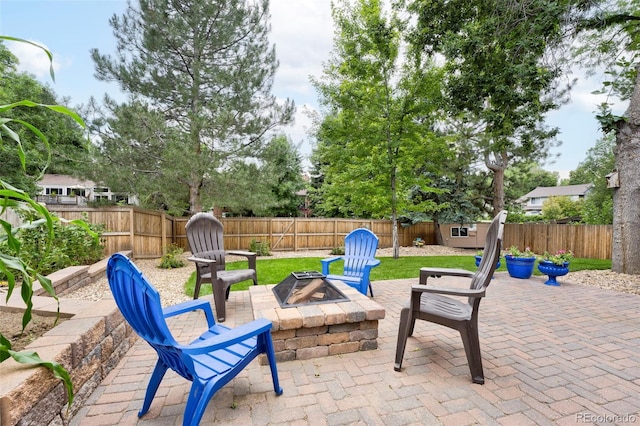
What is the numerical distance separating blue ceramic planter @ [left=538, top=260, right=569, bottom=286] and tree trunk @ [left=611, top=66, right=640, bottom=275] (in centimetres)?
190

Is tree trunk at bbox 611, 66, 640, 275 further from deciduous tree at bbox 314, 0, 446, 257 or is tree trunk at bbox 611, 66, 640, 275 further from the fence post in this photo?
the fence post

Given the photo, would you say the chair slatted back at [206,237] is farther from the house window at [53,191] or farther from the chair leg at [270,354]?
the house window at [53,191]

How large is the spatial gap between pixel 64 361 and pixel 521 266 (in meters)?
6.78

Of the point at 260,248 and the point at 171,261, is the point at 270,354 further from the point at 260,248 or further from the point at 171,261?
the point at 260,248

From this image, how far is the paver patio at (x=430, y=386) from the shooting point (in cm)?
174

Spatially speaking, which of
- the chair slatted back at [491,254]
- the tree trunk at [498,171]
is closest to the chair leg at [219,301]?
the chair slatted back at [491,254]

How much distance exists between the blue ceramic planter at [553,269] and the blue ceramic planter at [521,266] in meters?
0.25

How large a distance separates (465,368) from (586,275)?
227 inches

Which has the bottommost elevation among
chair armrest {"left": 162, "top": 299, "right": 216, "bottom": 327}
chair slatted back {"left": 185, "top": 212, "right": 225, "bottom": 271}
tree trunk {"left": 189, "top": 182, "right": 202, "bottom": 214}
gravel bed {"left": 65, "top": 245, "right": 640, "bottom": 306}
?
gravel bed {"left": 65, "top": 245, "right": 640, "bottom": 306}

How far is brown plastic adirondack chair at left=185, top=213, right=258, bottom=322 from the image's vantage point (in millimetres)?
3371

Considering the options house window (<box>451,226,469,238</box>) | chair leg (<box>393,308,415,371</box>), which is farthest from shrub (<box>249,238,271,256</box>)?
house window (<box>451,226,469,238</box>)

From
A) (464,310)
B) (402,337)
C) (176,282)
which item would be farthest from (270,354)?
(176,282)

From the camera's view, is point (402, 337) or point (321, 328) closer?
point (402, 337)

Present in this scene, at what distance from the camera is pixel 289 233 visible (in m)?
10.9
